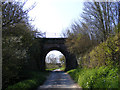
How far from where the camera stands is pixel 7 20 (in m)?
7.50

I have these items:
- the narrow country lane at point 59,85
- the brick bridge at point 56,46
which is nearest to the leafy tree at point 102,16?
the narrow country lane at point 59,85

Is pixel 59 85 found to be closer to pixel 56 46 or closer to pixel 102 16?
pixel 102 16

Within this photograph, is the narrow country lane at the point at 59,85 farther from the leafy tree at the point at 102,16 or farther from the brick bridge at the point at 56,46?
the brick bridge at the point at 56,46

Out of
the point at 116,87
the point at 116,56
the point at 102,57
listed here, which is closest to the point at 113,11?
the point at 102,57

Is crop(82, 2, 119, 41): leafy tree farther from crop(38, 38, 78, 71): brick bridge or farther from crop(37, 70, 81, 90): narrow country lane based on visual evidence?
crop(38, 38, 78, 71): brick bridge

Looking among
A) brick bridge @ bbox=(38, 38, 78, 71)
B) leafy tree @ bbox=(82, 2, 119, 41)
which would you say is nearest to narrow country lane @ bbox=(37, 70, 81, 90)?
leafy tree @ bbox=(82, 2, 119, 41)

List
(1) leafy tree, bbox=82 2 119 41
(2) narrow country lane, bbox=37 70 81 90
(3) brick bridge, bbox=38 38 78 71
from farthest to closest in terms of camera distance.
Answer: (3) brick bridge, bbox=38 38 78 71, (1) leafy tree, bbox=82 2 119 41, (2) narrow country lane, bbox=37 70 81 90

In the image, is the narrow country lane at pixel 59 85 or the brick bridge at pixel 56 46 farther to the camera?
the brick bridge at pixel 56 46

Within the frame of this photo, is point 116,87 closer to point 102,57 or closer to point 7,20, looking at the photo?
point 102,57

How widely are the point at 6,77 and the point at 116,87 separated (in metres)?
5.97

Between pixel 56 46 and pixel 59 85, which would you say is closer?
pixel 59 85

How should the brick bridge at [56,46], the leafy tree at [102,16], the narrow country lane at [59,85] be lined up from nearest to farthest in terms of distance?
the narrow country lane at [59,85], the leafy tree at [102,16], the brick bridge at [56,46]


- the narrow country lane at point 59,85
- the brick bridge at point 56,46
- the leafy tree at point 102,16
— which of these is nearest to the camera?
the narrow country lane at point 59,85

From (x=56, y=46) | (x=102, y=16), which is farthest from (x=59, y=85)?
(x=56, y=46)
